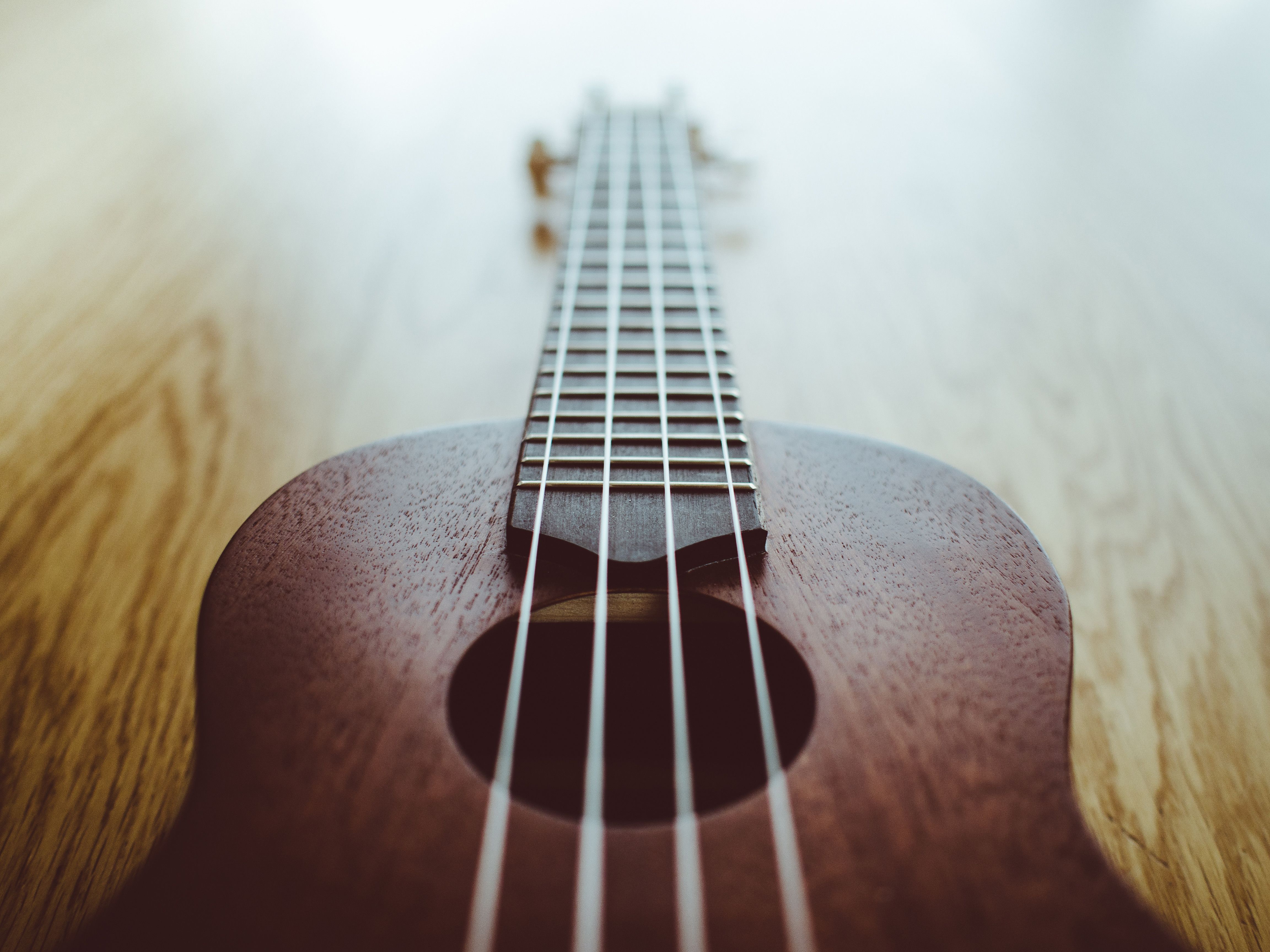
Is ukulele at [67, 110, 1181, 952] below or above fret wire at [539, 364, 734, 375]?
below

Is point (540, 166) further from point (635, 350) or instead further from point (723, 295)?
point (635, 350)

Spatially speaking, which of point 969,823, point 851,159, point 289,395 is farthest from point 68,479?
point 851,159

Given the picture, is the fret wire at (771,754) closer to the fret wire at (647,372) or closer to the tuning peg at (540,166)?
the fret wire at (647,372)

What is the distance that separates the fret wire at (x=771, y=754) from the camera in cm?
27

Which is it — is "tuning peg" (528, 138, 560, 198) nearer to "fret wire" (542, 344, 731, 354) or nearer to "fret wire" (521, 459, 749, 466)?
"fret wire" (542, 344, 731, 354)

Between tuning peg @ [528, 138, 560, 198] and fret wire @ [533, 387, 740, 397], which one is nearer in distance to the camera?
fret wire @ [533, 387, 740, 397]

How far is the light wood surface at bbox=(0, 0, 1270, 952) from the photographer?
1.48 feet

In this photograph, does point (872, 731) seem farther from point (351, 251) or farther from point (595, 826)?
point (351, 251)

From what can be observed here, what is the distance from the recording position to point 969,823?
295 mm

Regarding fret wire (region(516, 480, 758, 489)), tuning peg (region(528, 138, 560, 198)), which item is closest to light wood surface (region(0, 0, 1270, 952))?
tuning peg (region(528, 138, 560, 198))

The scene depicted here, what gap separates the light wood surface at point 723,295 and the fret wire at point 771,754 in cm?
15

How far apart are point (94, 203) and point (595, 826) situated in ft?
3.05

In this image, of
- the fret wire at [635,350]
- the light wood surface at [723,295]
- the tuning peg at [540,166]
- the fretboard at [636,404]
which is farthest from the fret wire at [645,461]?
the tuning peg at [540,166]

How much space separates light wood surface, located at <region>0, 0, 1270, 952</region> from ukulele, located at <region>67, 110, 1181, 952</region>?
146mm
